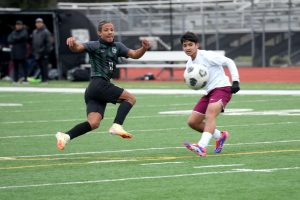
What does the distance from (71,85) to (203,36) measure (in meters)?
9.39

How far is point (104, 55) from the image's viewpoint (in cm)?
1308

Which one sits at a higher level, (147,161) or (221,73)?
(221,73)

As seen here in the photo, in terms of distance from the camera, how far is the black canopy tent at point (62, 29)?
3472 cm

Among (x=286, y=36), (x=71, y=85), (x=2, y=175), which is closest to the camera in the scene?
(x=2, y=175)

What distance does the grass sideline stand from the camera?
9.40 meters

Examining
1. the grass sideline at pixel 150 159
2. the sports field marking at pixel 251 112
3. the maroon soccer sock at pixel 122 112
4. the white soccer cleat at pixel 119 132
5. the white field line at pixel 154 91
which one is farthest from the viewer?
the white field line at pixel 154 91

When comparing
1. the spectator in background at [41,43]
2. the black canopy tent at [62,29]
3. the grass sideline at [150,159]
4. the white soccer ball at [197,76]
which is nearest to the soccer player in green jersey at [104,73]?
the grass sideline at [150,159]

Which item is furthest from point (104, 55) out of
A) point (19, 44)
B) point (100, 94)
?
point (19, 44)

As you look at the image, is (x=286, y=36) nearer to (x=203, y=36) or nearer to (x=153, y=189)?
(x=203, y=36)

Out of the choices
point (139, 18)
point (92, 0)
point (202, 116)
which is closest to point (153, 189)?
point (202, 116)

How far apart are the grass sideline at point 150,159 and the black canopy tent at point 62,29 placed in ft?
46.2

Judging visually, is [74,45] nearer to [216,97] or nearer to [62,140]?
[62,140]

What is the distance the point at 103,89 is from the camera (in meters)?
13.0

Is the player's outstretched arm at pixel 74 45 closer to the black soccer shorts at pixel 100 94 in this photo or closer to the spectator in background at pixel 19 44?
the black soccer shorts at pixel 100 94
